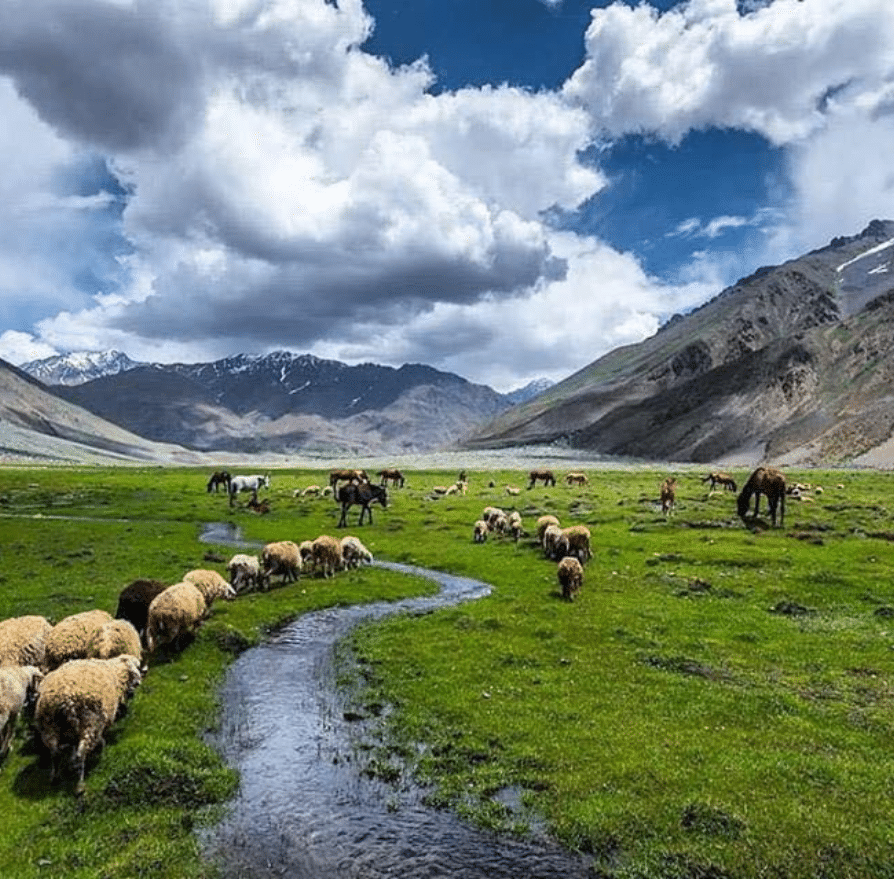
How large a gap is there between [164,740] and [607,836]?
39.9 ft

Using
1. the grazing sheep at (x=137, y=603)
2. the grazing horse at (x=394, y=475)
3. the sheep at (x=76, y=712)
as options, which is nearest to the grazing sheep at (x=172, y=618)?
the grazing sheep at (x=137, y=603)

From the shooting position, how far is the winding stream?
1482 cm

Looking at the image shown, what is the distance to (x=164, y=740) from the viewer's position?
64.7ft

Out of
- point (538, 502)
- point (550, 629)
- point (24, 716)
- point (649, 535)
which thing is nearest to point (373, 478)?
point (538, 502)

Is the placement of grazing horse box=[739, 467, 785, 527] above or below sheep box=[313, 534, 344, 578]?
above

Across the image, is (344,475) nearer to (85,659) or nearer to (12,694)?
(85,659)

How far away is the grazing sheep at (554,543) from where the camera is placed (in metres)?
47.2

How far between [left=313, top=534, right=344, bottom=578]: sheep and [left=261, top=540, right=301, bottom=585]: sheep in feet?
4.97

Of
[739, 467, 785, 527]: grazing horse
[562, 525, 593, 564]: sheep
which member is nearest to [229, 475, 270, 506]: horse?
[562, 525, 593, 564]: sheep

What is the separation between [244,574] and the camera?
40000 mm

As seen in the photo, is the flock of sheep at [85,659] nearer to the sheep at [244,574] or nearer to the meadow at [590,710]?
the meadow at [590,710]

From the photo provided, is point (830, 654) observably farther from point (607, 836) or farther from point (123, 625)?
point (123, 625)

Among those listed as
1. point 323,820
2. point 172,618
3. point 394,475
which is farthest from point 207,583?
point 394,475

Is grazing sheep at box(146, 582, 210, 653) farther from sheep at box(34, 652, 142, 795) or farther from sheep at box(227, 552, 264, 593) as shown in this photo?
sheep at box(227, 552, 264, 593)
